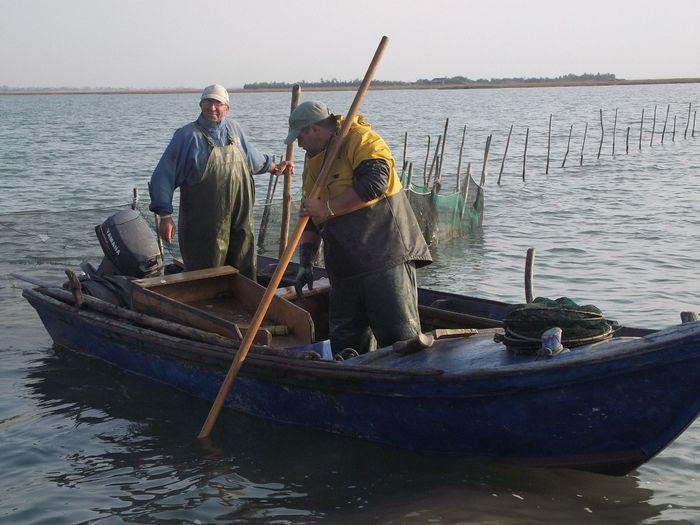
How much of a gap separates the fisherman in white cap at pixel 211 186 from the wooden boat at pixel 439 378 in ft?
1.04

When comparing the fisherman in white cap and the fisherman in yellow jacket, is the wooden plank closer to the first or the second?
the fisherman in white cap

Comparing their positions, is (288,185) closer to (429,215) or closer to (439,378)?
(439,378)

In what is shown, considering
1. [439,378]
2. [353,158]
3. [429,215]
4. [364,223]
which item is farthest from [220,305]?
[429,215]

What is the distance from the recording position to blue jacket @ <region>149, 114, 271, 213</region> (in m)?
7.56

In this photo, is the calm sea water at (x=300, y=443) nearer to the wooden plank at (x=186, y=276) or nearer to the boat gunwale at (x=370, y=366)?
the boat gunwale at (x=370, y=366)

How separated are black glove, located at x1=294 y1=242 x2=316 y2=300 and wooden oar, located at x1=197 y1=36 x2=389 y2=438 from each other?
54 cm

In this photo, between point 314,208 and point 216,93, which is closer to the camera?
point 314,208

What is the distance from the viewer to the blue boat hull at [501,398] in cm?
497

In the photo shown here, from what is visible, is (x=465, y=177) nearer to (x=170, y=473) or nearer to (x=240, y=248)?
(x=240, y=248)

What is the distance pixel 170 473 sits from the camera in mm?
6125

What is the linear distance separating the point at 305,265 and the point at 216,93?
5.78 feet

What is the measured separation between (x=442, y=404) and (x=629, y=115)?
189 feet

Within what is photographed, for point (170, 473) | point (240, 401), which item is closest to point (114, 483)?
point (170, 473)

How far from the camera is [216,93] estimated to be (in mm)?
7578
